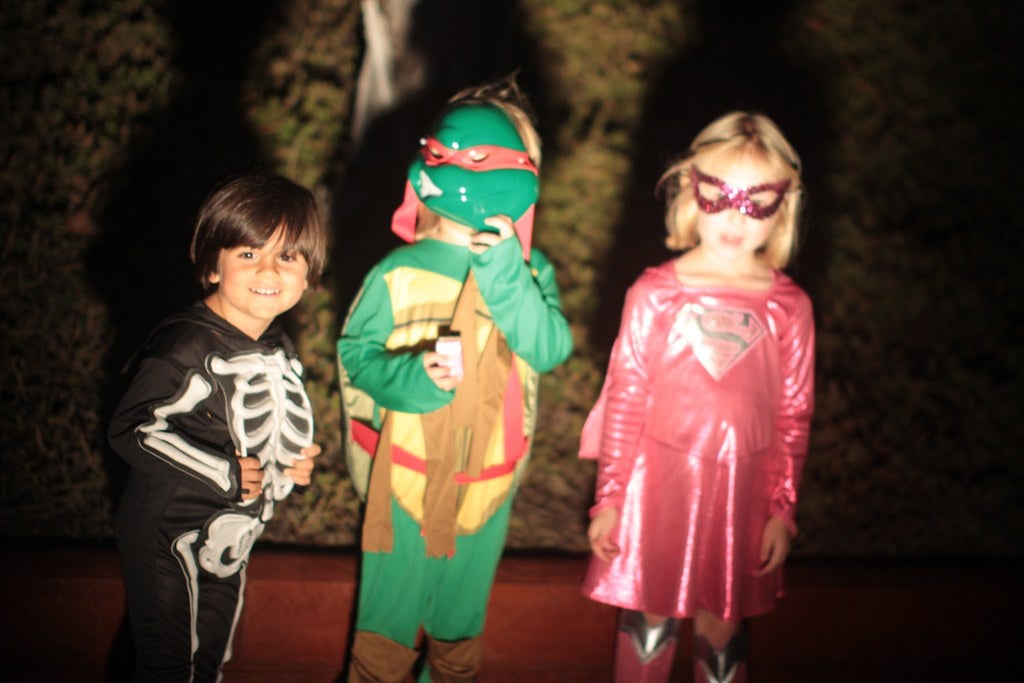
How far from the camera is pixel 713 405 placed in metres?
2.24

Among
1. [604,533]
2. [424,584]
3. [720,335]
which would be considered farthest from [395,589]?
[720,335]

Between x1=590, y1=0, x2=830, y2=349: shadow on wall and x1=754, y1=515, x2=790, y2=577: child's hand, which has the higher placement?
x1=590, y1=0, x2=830, y2=349: shadow on wall

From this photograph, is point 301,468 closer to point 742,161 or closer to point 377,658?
point 377,658

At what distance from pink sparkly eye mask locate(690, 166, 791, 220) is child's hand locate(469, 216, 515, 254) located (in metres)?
0.55

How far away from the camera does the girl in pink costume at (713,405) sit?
224 centimetres

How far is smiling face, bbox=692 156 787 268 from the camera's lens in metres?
2.18

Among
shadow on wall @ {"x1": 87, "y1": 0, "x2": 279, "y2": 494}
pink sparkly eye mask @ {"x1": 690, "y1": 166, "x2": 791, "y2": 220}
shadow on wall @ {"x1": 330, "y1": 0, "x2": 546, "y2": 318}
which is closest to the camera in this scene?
pink sparkly eye mask @ {"x1": 690, "y1": 166, "x2": 791, "y2": 220}

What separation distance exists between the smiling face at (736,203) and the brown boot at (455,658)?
128 cm

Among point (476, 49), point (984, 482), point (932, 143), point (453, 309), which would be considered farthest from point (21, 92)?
point (984, 482)

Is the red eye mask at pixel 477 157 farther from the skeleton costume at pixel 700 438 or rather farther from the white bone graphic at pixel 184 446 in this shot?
the white bone graphic at pixel 184 446

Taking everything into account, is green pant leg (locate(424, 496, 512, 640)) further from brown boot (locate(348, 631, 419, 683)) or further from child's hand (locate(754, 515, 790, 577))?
child's hand (locate(754, 515, 790, 577))

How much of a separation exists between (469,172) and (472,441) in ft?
2.26

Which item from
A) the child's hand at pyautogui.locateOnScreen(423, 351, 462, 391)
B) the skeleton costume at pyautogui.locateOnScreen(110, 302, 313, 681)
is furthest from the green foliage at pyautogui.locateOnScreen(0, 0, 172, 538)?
the child's hand at pyautogui.locateOnScreen(423, 351, 462, 391)

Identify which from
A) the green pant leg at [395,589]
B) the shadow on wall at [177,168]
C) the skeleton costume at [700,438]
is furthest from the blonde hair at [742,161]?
the shadow on wall at [177,168]
